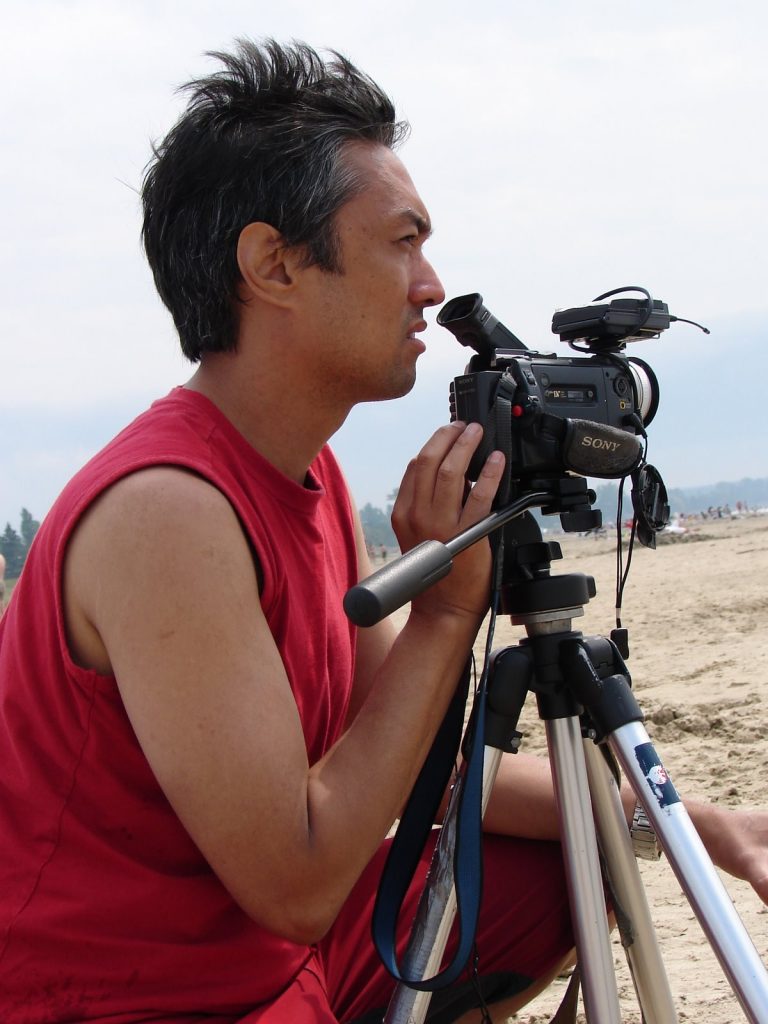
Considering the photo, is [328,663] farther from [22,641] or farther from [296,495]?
[22,641]

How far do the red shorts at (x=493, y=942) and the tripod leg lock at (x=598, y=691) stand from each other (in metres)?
0.52

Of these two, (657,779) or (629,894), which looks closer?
(657,779)

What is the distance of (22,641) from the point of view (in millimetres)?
1741

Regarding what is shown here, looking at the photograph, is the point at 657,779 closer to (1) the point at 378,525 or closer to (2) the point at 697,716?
(2) the point at 697,716

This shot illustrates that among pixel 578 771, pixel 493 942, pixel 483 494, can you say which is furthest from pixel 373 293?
pixel 493 942

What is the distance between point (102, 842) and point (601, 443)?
1115 mm

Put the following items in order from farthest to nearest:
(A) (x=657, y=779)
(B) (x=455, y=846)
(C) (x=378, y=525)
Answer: (C) (x=378, y=525) → (B) (x=455, y=846) → (A) (x=657, y=779)

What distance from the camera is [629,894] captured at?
187cm

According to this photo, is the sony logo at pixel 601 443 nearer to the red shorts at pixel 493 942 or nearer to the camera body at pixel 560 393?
the camera body at pixel 560 393

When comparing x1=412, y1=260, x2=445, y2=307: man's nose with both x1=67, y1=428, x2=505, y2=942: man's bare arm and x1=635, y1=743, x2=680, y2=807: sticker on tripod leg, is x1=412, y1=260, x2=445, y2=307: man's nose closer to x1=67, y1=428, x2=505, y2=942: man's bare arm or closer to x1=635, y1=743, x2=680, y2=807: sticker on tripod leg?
x1=67, y1=428, x2=505, y2=942: man's bare arm

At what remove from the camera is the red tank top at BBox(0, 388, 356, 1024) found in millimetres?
1637

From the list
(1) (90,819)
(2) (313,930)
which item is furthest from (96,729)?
(2) (313,930)

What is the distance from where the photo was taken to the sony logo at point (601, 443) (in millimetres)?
1798

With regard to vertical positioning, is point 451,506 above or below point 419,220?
below
